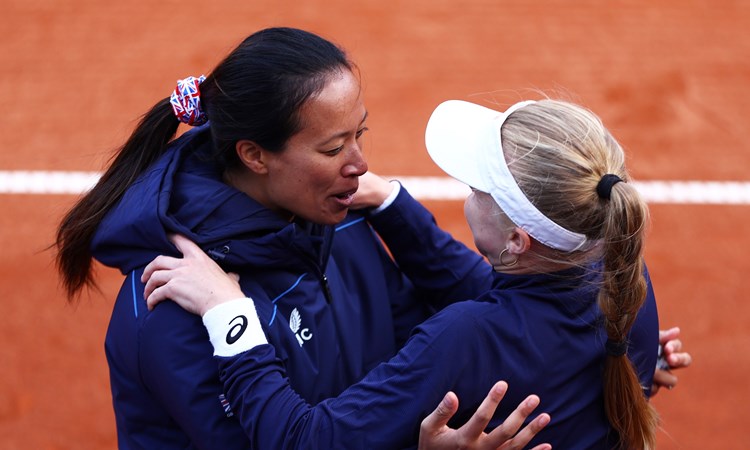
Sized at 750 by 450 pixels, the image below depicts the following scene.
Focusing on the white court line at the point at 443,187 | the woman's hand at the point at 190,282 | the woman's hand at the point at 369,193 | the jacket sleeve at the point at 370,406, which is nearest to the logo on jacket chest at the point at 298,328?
the woman's hand at the point at 190,282

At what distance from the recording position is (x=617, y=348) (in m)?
2.38

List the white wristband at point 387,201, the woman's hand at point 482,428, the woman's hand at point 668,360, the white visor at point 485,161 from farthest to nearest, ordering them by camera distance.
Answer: the white wristband at point 387,201, the woman's hand at point 668,360, the white visor at point 485,161, the woman's hand at point 482,428

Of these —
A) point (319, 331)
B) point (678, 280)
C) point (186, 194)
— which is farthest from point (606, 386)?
point (678, 280)

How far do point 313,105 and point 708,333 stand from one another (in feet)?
10.7

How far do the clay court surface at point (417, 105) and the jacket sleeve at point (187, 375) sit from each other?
7.51 ft

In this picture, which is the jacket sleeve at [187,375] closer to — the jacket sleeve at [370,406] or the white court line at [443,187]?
the jacket sleeve at [370,406]

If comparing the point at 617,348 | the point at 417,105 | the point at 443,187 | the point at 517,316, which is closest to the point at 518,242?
the point at 517,316

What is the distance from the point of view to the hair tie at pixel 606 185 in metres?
2.32

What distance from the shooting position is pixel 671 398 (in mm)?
4902

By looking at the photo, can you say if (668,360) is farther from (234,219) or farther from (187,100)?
(187,100)

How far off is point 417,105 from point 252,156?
415cm

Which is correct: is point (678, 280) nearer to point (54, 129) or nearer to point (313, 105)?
point (313, 105)

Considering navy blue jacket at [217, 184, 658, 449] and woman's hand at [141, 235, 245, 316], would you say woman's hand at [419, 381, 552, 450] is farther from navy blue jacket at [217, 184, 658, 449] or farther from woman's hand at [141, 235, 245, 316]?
woman's hand at [141, 235, 245, 316]

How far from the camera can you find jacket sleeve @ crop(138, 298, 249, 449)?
2.44m
